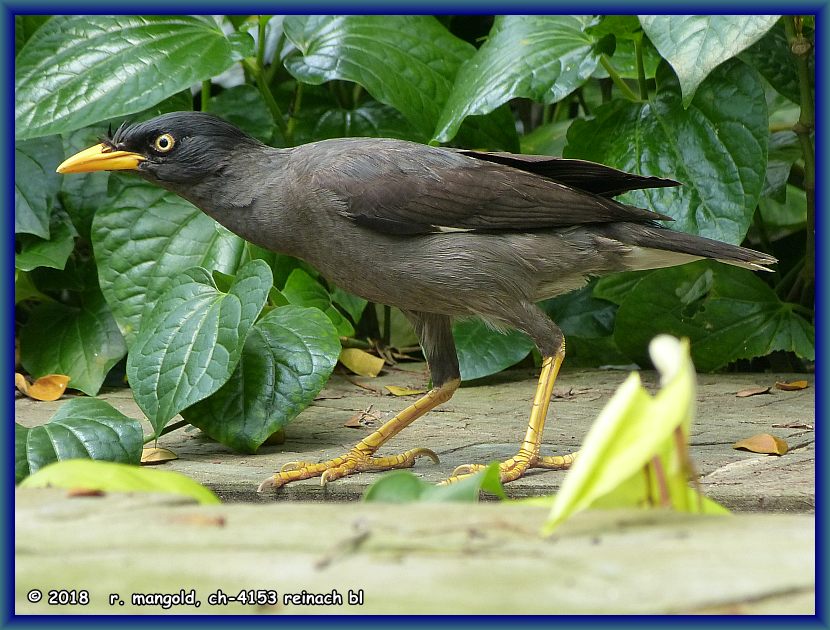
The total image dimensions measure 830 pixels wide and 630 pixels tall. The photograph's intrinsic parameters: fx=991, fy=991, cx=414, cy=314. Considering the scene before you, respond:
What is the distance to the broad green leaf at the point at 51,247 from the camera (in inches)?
189

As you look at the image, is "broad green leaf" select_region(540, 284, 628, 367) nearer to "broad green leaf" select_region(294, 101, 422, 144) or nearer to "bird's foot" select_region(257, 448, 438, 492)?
"broad green leaf" select_region(294, 101, 422, 144)

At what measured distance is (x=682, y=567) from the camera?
5.29 feet

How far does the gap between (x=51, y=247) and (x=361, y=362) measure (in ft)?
5.54

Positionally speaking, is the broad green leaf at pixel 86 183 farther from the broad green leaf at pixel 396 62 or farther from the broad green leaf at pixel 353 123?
the broad green leaf at pixel 396 62

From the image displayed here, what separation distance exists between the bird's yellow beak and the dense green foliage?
22.1 inches

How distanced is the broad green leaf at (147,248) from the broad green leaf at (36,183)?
357 mm

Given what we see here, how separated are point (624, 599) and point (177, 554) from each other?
0.77m

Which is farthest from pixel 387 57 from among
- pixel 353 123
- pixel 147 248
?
pixel 147 248

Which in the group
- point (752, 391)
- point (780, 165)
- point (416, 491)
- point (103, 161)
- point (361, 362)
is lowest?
point (361, 362)

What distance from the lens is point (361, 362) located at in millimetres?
5344

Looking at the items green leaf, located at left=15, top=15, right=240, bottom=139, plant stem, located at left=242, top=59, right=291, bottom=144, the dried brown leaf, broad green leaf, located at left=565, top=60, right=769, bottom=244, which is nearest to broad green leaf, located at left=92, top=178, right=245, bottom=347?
green leaf, located at left=15, top=15, right=240, bottom=139

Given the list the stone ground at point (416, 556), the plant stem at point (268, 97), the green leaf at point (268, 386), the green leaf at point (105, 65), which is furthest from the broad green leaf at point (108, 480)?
the plant stem at point (268, 97)

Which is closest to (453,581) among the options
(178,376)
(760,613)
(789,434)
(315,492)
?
(760,613)

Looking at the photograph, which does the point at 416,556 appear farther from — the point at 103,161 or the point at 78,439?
the point at 103,161
